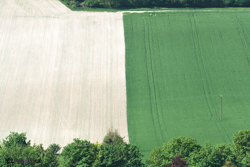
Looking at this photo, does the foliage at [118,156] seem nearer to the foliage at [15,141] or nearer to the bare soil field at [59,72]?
the bare soil field at [59,72]

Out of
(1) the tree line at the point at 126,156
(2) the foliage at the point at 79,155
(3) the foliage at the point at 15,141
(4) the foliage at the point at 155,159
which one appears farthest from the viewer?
(3) the foliage at the point at 15,141

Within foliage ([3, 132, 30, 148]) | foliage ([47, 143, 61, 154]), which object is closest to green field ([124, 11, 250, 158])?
foliage ([47, 143, 61, 154])

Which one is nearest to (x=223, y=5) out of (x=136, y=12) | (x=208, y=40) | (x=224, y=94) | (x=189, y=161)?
(x=208, y=40)

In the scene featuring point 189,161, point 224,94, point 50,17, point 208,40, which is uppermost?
point 50,17

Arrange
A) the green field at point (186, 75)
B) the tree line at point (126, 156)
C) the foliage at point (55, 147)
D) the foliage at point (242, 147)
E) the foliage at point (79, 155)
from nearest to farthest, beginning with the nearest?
the foliage at point (79, 155)
the tree line at point (126, 156)
the foliage at point (242, 147)
the foliage at point (55, 147)
the green field at point (186, 75)

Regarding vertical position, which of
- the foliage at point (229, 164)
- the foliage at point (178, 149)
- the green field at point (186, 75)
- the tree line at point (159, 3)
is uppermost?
the tree line at point (159, 3)

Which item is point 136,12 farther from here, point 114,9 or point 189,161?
point 189,161

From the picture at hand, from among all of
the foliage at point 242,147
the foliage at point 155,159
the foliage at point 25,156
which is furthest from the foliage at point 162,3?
the foliage at point 155,159

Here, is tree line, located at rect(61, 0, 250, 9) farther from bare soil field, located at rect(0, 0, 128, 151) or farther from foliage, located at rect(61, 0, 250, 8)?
bare soil field, located at rect(0, 0, 128, 151)
